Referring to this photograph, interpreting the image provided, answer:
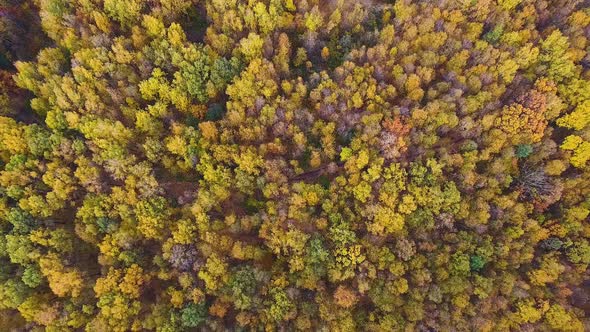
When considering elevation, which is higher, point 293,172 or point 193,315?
point 293,172

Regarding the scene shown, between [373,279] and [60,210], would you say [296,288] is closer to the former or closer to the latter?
[373,279]

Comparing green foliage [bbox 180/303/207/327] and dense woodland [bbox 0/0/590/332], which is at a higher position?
dense woodland [bbox 0/0/590/332]

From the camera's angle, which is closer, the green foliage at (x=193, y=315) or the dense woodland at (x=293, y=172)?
the green foliage at (x=193, y=315)

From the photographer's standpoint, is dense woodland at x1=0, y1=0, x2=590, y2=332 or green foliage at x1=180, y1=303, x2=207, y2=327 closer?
green foliage at x1=180, y1=303, x2=207, y2=327

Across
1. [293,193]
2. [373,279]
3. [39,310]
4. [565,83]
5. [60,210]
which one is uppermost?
Result: [565,83]

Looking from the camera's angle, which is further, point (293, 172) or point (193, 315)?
point (293, 172)

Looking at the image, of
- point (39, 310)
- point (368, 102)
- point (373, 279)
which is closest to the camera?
point (39, 310)

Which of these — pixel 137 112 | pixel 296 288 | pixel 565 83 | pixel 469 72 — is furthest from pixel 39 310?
pixel 565 83

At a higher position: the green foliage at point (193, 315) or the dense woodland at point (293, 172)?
the dense woodland at point (293, 172)
